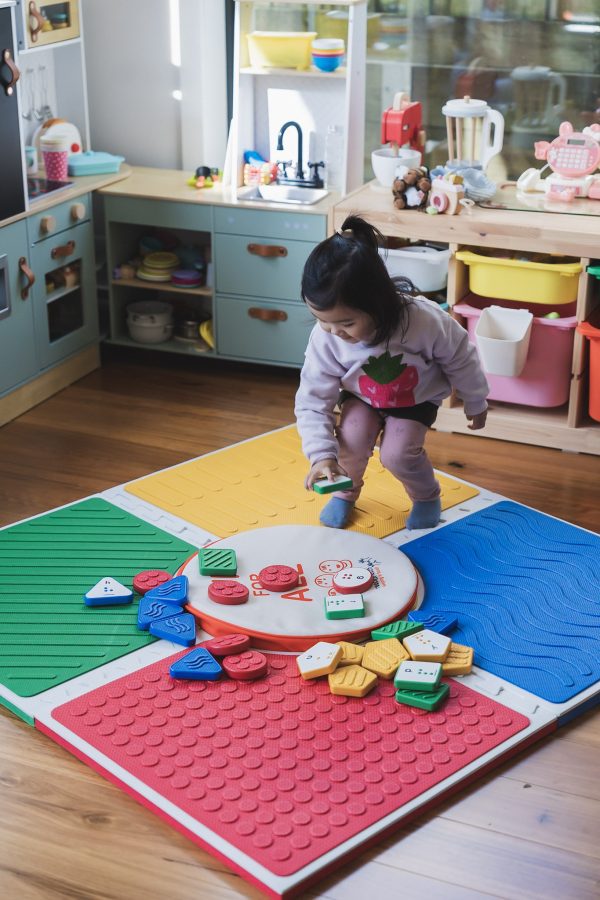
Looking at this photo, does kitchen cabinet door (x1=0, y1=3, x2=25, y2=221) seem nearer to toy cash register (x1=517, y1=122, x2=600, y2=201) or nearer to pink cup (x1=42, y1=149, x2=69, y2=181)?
pink cup (x1=42, y1=149, x2=69, y2=181)

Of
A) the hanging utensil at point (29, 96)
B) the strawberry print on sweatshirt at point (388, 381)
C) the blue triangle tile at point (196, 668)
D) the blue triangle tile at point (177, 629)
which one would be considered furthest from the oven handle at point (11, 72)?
the blue triangle tile at point (196, 668)

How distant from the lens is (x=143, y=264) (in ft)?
10.8

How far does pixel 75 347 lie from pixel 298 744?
177 cm

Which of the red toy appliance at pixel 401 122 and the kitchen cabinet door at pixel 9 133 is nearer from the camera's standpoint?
the kitchen cabinet door at pixel 9 133

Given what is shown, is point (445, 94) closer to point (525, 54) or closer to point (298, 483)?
point (525, 54)

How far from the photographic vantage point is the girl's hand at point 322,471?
7.15 feet

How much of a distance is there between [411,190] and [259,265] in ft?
1.70

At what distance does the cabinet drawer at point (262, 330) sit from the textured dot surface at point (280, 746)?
4.41 feet

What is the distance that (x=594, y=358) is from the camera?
8.75ft

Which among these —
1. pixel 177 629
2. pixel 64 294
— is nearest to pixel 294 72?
pixel 64 294

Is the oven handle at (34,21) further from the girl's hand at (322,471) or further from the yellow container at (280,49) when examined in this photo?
the girl's hand at (322,471)

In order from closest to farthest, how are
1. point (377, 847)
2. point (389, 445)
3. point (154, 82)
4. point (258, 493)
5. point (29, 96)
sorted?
1. point (377, 847)
2. point (389, 445)
3. point (258, 493)
4. point (29, 96)
5. point (154, 82)

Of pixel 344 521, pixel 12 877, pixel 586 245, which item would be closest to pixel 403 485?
pixel 344 521

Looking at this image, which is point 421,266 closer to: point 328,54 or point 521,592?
point 328,54
